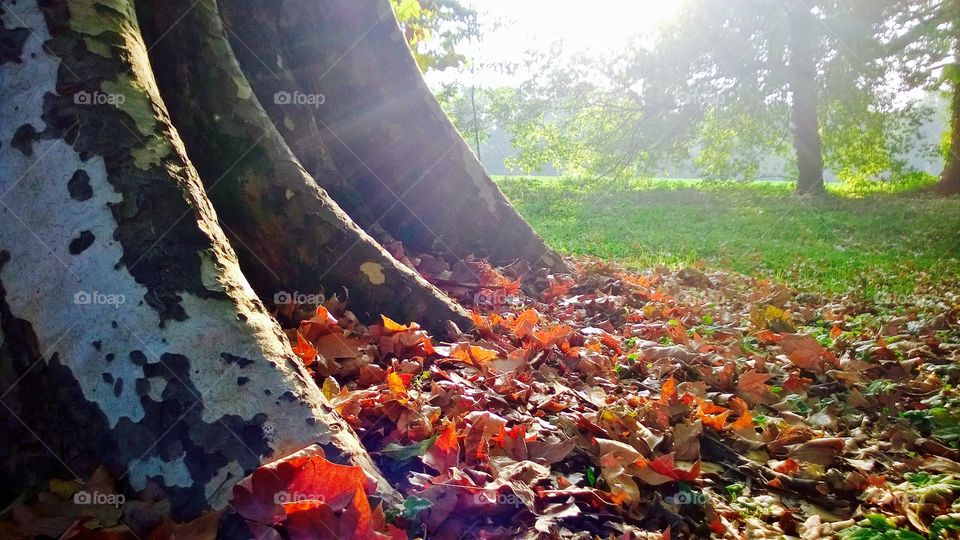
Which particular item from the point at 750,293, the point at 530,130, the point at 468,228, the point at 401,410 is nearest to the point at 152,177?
the point at 401,410

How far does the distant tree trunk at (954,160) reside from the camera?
54.6ft

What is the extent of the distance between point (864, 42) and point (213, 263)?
20911 mm

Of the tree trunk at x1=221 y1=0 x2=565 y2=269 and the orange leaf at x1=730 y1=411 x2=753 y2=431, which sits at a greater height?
the tree trunk at x1=221 y1=0 x2=565 y2=269

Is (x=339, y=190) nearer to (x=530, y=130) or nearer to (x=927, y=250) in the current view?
(x=927, y=250)

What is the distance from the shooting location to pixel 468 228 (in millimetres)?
4812

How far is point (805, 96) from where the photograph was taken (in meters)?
19.0
